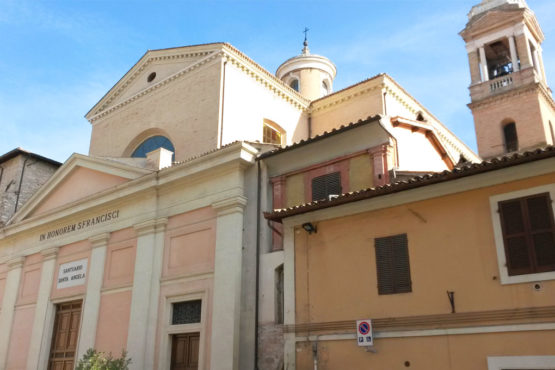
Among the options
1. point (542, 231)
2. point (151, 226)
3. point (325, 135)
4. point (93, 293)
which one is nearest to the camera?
point (542, 231)

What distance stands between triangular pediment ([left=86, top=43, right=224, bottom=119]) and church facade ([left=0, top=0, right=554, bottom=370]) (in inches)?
2.5

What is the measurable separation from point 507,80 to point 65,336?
22284 millimetres

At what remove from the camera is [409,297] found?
31.5 feet

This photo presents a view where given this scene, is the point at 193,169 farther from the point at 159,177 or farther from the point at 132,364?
the point at 132,364

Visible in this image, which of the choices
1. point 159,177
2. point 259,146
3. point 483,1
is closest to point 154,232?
point 159,177

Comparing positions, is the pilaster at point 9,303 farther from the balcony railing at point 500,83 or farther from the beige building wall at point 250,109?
the balcony railing at point 500,83

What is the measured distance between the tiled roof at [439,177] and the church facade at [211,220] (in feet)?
0.32

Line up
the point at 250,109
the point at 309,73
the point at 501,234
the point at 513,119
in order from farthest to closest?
the point at 309,73, the point at 513,119, the point at 250,109, the point at 501,234

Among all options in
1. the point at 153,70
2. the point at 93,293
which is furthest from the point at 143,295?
the point at 153,70

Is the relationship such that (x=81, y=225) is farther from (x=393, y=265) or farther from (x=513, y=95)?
(x=513, y=95)

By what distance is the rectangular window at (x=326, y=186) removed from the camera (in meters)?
13.0

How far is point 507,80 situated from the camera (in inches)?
1050

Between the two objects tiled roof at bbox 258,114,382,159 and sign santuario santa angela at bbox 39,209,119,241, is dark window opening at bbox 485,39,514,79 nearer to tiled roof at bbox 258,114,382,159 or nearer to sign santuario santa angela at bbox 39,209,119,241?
tiled roof at bbox 258,114,382,159

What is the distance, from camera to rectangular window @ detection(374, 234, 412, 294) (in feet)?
32.1
